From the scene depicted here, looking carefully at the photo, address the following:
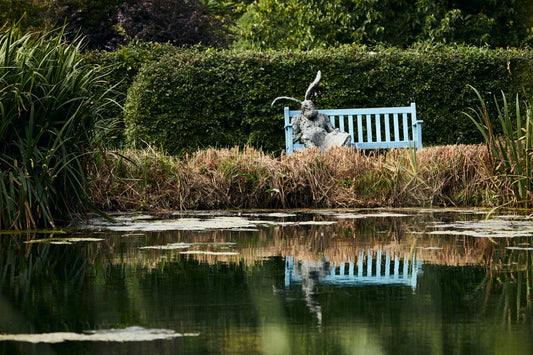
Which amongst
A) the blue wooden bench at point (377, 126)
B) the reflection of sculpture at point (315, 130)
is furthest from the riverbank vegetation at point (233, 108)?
the reflection of sculpture at point (315, 130)

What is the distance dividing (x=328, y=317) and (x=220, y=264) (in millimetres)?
1711

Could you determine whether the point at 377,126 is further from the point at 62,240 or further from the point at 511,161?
the point at 62,240

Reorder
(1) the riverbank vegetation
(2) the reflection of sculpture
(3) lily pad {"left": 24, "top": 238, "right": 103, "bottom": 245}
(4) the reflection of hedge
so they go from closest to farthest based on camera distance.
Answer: (3) lily pad {"left": 24, "top": 238, "right": 103, "bottom": 245} → (1) the riverbank vegetation → (2) the reflection of sculpture → (4) the reflection of hedge

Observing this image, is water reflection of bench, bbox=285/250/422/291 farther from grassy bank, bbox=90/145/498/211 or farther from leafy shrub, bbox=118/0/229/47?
leafy shrub, bbox=118/0/229/47

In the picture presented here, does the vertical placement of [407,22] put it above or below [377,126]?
above

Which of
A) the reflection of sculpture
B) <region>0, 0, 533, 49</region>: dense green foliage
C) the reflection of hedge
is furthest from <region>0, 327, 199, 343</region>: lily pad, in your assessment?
<region>0, 0, 533, 49</region>: dense green foliage

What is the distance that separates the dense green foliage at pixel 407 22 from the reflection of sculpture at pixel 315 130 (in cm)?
760

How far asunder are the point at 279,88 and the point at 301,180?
4.80 m

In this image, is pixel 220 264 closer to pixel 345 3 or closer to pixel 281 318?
pixel 281 318

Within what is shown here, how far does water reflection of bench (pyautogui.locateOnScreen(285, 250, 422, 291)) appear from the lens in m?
4.54

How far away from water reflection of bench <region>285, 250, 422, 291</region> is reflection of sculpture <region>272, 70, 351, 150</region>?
22.1 feet

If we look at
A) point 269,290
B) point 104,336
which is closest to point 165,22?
point 269,290

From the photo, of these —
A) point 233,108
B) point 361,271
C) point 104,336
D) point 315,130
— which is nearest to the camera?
point 104,336

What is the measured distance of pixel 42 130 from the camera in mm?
7062
